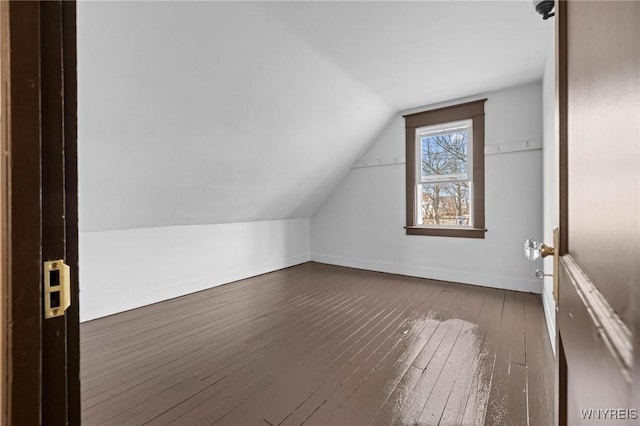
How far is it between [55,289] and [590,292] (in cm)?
86

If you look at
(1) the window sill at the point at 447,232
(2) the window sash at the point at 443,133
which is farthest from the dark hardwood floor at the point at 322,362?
(2) the window sash at the point at 443,133

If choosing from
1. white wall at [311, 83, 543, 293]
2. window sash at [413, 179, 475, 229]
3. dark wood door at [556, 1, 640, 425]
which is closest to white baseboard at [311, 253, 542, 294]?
white wall at [311, 83, 543, 293]

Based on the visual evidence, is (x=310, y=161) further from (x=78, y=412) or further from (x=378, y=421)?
(x=78, y=412)

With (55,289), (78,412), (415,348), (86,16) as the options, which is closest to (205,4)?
(86,16)

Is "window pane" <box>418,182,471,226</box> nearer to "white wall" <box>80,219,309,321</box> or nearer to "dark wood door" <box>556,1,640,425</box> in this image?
"white wall" <box>80,219,309,321</box>

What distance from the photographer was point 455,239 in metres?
4.07

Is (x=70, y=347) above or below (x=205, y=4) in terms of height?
below

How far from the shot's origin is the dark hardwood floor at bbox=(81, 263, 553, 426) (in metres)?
1.57

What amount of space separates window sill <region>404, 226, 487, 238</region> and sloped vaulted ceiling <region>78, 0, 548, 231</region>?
1774 millimetres

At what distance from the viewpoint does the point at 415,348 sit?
2248 millimetres

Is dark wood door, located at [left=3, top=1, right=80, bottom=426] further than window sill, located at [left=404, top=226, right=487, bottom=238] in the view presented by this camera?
No

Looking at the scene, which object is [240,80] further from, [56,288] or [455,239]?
[455,239]

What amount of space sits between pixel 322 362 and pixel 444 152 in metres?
3.36
